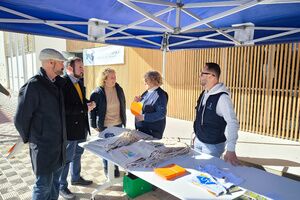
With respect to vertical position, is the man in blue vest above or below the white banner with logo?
below

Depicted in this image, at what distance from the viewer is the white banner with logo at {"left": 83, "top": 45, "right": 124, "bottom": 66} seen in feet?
30.9

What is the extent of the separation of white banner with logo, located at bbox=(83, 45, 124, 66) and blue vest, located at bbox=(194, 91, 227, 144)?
7.49 m

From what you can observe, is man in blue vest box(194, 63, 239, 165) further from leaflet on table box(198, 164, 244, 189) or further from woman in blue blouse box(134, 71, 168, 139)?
woman in blue blouse box(134, 71, 168, 139)

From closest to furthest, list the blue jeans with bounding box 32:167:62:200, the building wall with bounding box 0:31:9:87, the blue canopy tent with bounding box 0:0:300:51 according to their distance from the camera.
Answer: the blue jeans with bounding box 32:167:62:200 → the blue canopy tent with bounding box 0:0:300:51 → the building wall with bounding box 0:31:9:87

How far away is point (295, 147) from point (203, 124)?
3.76 metres

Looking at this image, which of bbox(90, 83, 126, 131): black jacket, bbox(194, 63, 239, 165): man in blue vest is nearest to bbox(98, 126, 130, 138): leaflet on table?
bbox(90, 83, 126, 131): black jacket

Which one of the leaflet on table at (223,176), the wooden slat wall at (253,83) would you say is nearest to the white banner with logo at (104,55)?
the wooden slat wall at (253,83)

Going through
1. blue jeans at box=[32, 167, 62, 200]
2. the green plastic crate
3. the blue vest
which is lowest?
the green plastic crate

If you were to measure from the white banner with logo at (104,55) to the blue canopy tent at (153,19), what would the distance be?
5979mm

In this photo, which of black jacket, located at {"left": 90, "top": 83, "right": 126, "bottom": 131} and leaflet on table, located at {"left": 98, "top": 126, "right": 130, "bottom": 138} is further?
black jacket, located at {"left": 90, "top": 83, "right": 126, "bottom": 131}

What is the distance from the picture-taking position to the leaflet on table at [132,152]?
203cm

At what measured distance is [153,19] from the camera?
2.28 m

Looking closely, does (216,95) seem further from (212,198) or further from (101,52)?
(101,52)

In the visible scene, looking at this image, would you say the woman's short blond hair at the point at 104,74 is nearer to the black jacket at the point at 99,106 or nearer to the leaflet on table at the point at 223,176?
the black jacket at the point at 99,106
